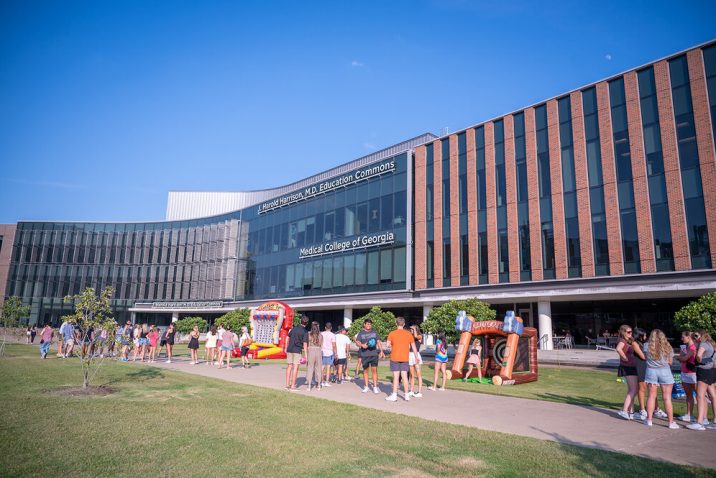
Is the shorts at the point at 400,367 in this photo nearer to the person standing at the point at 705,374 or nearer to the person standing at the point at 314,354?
the person standing at the point at 314,354

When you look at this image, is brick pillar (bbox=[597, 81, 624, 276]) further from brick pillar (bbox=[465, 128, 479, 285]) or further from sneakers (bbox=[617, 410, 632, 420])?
sneakers (bbox=[617, 410, 632, 420])

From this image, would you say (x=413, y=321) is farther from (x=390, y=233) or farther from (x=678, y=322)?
(x=678, y=322)

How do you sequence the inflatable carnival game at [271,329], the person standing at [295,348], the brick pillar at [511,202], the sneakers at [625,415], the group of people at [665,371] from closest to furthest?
the group of people at [665,371] < the sneakers at [625,415] < the person standing at [295,348] < the inflatable carnival game at [271,329] < the brick pillar at [511,202]

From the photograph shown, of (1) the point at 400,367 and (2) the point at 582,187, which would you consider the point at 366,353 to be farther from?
(2) the point at 582,187

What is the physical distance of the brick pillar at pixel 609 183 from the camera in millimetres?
26250

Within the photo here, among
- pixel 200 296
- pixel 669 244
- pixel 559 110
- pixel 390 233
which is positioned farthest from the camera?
pixel 200 296

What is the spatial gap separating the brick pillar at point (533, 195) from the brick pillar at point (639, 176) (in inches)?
217

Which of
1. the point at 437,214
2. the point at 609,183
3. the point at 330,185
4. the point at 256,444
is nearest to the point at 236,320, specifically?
the point at 330,185

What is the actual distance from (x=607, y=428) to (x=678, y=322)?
38.3 ft

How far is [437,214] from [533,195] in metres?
7.42

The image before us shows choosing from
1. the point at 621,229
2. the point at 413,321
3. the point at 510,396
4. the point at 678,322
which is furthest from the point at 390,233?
the point at 510,396

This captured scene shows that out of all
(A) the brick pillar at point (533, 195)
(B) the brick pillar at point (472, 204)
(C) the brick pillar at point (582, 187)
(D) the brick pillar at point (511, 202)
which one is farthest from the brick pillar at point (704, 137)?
(B) the brick pillar at point (472, 204)

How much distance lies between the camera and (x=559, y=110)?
29.8 m

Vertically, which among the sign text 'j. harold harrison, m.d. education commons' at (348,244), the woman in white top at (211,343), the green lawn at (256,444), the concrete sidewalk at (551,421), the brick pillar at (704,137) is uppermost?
the brick pillar at (704,137)
